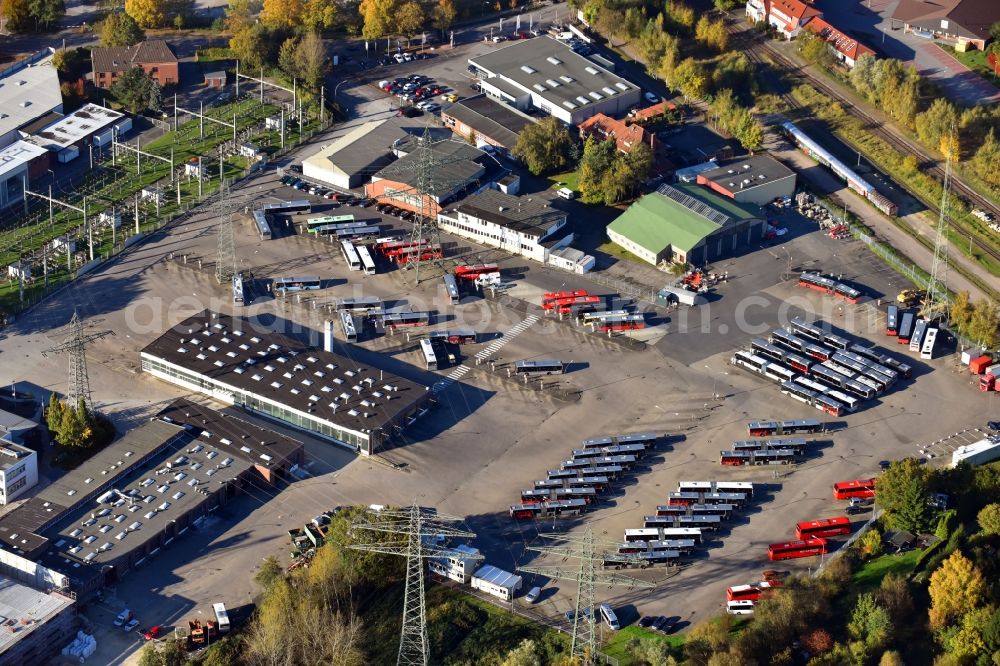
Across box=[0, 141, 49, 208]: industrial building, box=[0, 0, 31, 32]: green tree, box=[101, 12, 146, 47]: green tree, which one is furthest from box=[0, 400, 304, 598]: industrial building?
box=[0, 0, 31, 32]: green tree

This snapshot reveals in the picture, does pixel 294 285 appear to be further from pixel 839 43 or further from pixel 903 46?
pixel 903 46

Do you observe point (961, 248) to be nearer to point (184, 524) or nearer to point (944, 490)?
point (944, 490)

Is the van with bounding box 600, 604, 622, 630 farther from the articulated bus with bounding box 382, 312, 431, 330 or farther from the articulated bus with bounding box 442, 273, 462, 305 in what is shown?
the articulated bus with bounding box 442, 273, 462, 305

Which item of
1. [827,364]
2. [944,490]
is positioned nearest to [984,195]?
[827,364]

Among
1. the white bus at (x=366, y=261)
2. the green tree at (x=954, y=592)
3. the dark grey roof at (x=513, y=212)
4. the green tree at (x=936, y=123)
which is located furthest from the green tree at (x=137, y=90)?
the green tree at (x=954, y=592)

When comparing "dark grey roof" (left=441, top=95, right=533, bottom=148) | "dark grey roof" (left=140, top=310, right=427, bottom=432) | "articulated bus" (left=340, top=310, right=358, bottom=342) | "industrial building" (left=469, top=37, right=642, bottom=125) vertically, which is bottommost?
"articulated bus" (left=340, top=310, right=358, bottom=342)
